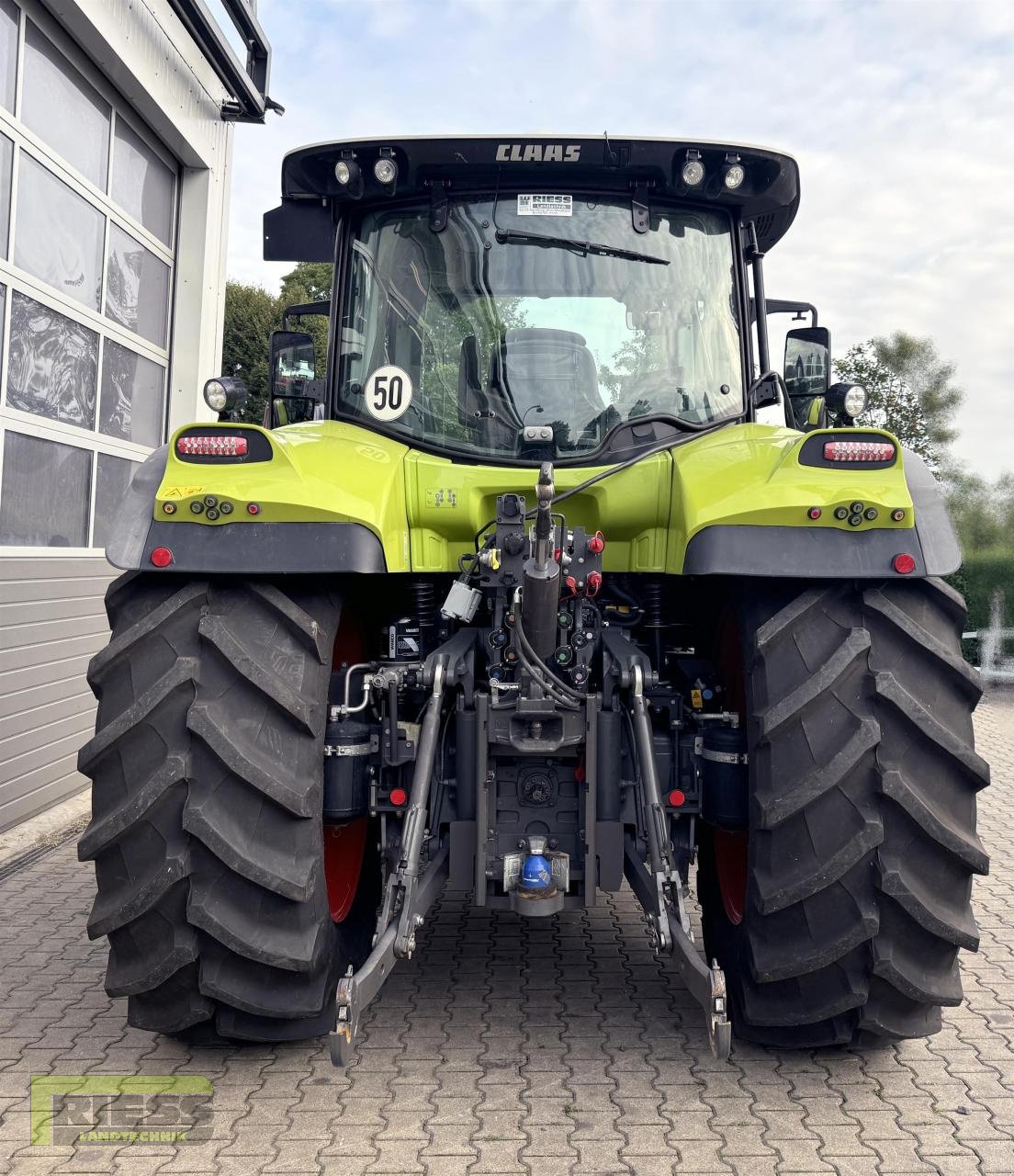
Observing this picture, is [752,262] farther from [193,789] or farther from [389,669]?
[193,789]

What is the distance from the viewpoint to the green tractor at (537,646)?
2.96m

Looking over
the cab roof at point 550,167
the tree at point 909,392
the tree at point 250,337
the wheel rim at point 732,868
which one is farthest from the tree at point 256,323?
the wheel rim at point 732,868

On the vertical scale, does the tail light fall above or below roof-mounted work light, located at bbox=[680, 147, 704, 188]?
below

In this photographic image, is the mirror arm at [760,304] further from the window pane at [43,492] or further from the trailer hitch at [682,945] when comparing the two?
the window pane at [43,492]

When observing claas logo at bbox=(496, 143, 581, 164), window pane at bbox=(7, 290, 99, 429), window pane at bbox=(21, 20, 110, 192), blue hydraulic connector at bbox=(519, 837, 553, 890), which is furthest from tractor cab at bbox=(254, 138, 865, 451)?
window pane at bbox=(21, 20, 110, 192)

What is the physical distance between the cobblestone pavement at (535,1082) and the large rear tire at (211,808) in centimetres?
31

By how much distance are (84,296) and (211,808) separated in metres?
5.59

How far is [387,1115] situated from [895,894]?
4.82 ft

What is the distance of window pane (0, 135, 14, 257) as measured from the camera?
618 centimetres

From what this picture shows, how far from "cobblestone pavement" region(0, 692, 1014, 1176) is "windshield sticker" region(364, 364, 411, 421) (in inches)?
80.1

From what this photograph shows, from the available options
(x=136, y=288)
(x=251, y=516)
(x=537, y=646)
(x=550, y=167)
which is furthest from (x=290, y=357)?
(x=136, y=288)

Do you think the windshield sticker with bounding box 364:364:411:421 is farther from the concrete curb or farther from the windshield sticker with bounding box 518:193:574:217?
the concrete curb

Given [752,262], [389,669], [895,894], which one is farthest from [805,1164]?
[752,262]

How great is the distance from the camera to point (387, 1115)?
2988 mm
